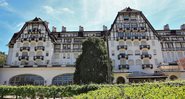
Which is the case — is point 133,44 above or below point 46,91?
above

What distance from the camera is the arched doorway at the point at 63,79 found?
41.8 metres

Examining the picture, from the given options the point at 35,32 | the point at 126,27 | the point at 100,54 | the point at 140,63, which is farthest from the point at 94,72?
the point at 35,32

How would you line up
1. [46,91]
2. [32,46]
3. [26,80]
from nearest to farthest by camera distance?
1. [46,91]
2. [26,80]
3. [32,46]

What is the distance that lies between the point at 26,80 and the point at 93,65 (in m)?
20.9

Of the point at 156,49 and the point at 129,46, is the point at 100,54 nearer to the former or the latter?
the point at 129,46

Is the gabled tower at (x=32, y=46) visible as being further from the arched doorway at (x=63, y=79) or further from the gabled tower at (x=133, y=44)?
the gabled tower at (x=133, y=44)

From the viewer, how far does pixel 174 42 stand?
49.5 m

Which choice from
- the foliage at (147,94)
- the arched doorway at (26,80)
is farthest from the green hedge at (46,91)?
the arched doorway at (26,80)

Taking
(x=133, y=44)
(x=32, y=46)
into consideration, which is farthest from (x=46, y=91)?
(x=133, y=44)

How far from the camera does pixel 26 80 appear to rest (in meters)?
42.2

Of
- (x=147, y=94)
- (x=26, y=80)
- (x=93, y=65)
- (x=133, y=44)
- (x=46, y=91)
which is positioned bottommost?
(x=26, y=80)

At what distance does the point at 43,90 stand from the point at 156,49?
3326cm

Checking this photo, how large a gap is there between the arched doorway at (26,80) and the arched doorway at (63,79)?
3038 mm

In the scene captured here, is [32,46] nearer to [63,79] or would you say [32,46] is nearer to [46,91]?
[63,79]
